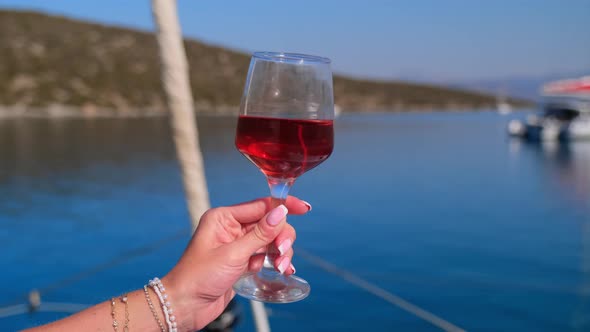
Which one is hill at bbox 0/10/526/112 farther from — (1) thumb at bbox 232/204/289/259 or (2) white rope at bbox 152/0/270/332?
(1) thumb at bbox 232/204/289/259

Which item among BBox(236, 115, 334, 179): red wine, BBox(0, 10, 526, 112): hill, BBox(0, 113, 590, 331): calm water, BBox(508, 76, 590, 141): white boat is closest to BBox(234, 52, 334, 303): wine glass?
BBox(236, 115, 334, 179): red wine

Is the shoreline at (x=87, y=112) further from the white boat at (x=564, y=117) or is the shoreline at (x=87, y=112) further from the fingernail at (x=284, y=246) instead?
the fingernail at (x=284, y=246)

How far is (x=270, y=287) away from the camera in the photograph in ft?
4.48

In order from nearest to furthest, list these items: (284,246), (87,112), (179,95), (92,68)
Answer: (284,246) → (179,95) → (87,112) → (92,68)

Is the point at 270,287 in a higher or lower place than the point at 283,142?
lower

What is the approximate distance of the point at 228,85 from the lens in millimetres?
73688

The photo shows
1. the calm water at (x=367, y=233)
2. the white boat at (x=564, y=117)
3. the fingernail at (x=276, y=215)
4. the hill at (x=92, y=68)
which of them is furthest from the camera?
the hill at (x=92, y=68)

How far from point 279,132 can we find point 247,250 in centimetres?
23

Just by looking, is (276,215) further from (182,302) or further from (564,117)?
(564,117)

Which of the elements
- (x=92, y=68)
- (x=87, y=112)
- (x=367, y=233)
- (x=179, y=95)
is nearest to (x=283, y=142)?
(x=179, y=95)

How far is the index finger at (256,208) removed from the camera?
133cm

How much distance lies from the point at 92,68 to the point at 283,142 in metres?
67.5

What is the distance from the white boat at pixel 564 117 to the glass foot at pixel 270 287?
3349cm

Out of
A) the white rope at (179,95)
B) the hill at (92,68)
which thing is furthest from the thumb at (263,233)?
the hill at (92,68)
